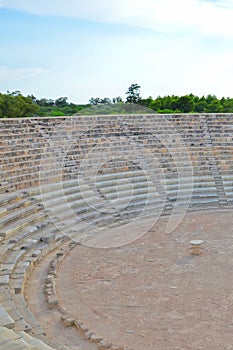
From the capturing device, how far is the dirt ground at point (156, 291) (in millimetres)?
5941

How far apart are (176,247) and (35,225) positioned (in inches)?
129

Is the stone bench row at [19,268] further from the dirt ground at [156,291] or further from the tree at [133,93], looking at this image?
the tree at [133,93]

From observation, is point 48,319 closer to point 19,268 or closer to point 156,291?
point 19,268

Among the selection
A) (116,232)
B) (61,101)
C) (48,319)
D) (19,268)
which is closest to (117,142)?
(116,232)

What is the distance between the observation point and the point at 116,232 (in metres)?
10.6

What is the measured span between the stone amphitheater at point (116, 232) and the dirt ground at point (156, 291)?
0.08ft

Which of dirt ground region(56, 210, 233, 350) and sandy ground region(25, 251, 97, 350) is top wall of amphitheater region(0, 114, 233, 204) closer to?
dirt ground region(56, 210, 233, 350)

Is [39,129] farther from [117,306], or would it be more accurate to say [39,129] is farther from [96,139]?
[117,306]

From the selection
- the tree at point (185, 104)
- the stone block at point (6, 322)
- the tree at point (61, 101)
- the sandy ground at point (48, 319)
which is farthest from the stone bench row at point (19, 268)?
the tree at point (61, 101)

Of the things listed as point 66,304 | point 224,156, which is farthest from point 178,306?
point 224,156

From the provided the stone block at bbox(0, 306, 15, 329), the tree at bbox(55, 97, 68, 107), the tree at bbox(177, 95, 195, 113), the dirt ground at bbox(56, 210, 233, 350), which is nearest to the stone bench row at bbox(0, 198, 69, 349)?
the stone block at bbox(0, 306, 15, 329)

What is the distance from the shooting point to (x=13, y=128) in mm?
13242

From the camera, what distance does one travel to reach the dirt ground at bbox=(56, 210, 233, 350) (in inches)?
234

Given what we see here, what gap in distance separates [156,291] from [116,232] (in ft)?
11.2
